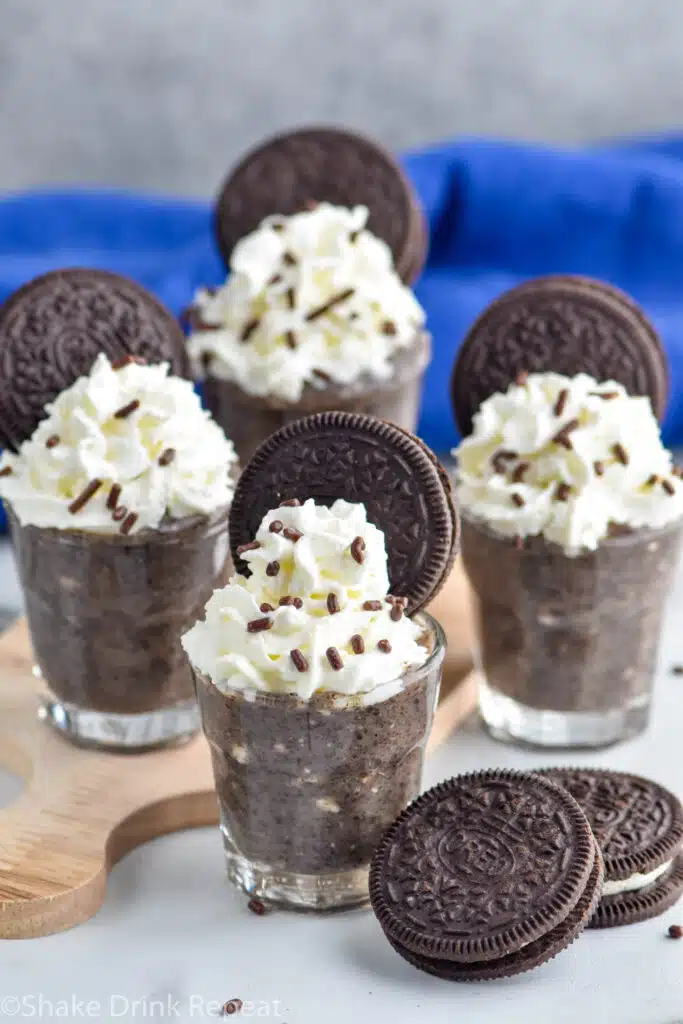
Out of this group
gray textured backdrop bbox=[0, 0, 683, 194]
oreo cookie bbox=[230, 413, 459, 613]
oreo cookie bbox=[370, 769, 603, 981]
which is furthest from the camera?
gray textured backdrop bbox=[0, 0, 683, 194]

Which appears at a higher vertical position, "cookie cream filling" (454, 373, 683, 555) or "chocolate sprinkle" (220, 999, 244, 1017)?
"cookie cream filling" (454, 373, 683, 555)

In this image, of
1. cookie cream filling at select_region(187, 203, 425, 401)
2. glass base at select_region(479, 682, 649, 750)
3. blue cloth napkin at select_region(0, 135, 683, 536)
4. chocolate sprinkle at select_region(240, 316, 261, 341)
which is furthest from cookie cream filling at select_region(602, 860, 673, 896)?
blue cloth napkin at select_region(0, 135, 683, 536)

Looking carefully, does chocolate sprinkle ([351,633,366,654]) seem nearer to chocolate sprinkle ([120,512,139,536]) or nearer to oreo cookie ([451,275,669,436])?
chocolate sprinkle ([120,512,139,536])

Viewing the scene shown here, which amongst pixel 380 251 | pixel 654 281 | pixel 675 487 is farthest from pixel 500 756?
pixel 654 281

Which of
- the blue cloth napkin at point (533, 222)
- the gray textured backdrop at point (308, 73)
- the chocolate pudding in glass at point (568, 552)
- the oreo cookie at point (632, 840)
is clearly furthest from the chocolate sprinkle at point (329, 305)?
the gray textured backdrop at point (308, 73)

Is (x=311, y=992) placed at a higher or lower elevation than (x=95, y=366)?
lower

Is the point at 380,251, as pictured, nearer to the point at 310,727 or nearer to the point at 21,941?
the point at 310,727

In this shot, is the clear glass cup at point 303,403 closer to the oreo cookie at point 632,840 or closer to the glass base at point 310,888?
the oreo cookie at point 632,840
